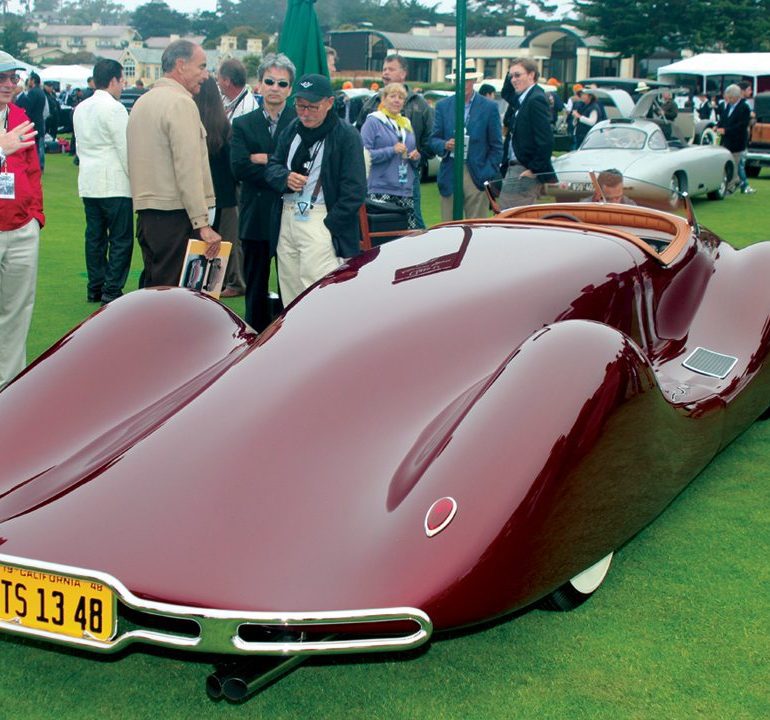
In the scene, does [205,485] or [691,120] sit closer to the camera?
[205,485]

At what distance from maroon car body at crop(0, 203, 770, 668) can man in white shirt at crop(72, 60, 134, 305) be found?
3.69m

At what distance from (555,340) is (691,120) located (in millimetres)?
18314

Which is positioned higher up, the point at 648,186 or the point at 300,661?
the point at 648,186

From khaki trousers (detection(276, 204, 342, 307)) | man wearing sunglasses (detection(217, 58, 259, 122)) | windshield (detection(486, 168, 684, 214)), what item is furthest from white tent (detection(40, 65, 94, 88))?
windshield (detection(486, 168, 684, 214))

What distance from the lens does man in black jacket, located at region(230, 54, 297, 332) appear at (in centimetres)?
672

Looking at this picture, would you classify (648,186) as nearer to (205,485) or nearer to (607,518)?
(607,518)

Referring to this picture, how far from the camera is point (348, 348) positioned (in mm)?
3545

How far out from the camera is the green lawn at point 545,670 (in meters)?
2.84

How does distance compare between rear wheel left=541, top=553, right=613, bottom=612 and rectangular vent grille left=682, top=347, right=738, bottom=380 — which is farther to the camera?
rectangular vent grille left=682, top=347, right=738, bottom=380

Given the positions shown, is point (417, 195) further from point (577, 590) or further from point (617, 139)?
point (577, 590)

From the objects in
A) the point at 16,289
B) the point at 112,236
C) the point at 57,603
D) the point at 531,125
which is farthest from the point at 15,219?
the point at 531,125

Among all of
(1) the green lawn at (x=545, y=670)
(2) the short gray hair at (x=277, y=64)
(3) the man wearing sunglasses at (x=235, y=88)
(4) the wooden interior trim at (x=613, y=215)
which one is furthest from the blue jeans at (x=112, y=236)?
(1) the green lawn at (x=545, y=670)

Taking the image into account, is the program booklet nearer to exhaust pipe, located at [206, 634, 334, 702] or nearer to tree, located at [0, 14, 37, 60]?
exhaust pipe, located at [206, 634, 334, 702]

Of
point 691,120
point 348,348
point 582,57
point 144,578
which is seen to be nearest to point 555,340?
point 348,348
